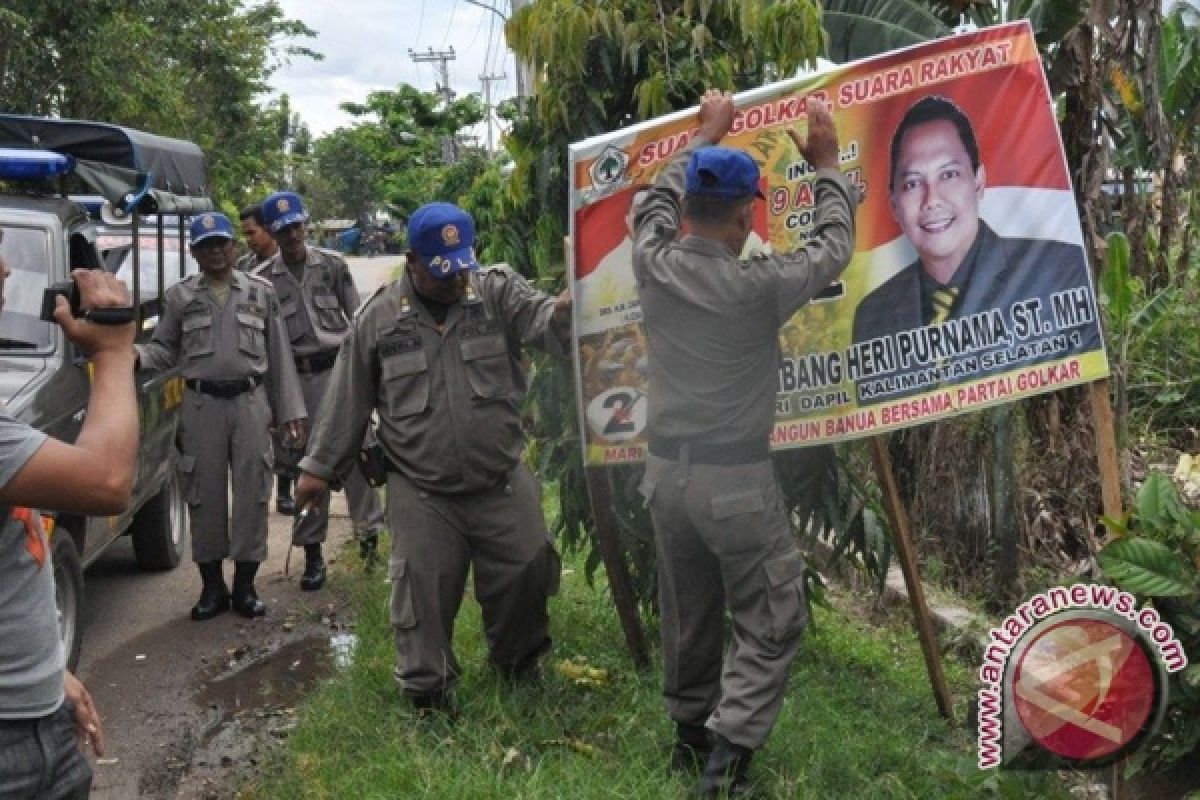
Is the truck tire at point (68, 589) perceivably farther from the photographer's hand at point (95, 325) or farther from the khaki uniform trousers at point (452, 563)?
the photographer's hand at point (95, 325)

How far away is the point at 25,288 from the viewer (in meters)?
6.48

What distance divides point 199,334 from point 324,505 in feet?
3.96

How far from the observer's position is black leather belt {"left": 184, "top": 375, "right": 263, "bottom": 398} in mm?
7273

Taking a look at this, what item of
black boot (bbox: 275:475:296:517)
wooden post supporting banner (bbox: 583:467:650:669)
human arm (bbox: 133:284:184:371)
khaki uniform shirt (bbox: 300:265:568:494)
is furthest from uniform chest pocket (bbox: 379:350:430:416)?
black boot (bbox: 275:475:296:517)

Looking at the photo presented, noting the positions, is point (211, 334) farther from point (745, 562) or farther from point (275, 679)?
point (745, 562)

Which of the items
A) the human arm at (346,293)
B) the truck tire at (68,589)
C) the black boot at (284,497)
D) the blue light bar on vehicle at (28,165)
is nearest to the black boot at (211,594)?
the truck tire at (68,589)

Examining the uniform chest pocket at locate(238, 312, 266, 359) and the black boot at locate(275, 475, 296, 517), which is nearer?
the uniform chest pocket at locate(238, 312, 266, 359)

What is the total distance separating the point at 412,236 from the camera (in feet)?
16.4

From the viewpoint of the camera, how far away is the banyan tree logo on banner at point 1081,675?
2705 millimetres

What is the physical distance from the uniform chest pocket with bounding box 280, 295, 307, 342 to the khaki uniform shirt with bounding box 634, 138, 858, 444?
4227 millimetres

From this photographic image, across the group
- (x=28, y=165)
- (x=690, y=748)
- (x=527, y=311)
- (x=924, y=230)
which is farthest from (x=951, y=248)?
(x=28, y=165)

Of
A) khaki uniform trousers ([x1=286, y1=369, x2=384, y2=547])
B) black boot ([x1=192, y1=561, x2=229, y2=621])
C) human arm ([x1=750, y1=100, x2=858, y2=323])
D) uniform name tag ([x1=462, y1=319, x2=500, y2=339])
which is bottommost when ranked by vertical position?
black boot ([x1=192, y1=561, x2=229, y2=621])

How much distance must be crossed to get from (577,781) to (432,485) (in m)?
1.18

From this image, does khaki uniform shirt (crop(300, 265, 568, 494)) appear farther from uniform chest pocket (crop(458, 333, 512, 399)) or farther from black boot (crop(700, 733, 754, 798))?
black boot (crop(700, 733, 754, 798))
